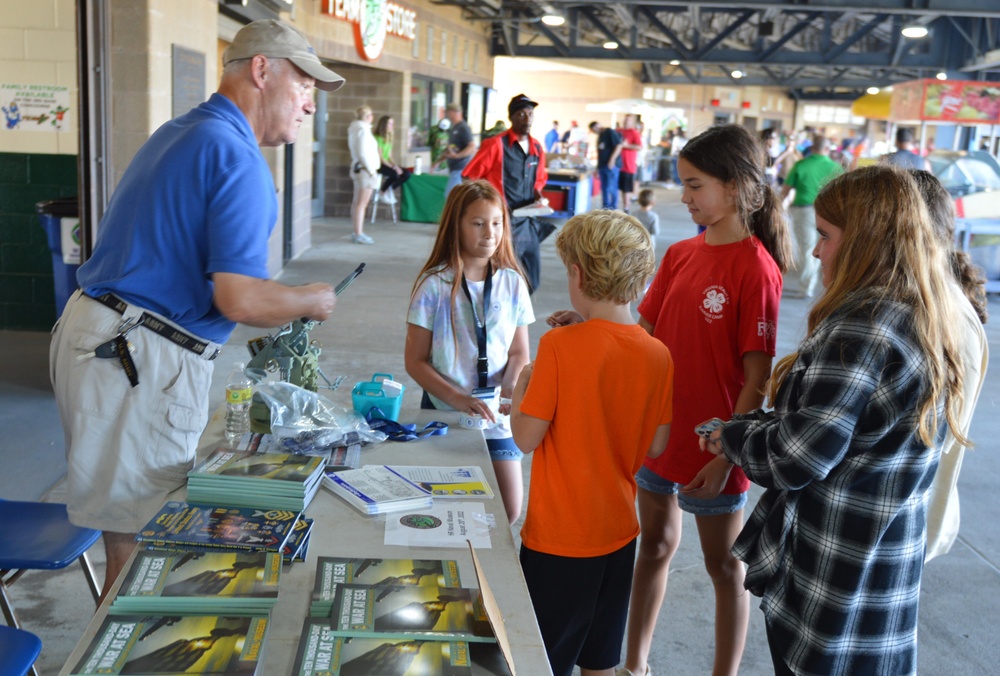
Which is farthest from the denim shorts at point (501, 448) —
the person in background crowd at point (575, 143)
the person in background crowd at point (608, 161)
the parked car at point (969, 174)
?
the person in background crowd at point (575, 143)

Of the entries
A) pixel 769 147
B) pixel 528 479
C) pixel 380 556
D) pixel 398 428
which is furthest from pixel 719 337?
pixel 769 147

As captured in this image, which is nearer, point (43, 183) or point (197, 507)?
point (197, 507)

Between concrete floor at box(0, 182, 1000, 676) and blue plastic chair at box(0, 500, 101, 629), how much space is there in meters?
0.47

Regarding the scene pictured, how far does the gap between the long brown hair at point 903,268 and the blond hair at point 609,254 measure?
388 millimetres

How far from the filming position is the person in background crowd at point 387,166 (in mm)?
12312

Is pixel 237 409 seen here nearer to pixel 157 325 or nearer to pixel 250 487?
pixel 157 325

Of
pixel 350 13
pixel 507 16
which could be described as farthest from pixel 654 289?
pixel 507 16

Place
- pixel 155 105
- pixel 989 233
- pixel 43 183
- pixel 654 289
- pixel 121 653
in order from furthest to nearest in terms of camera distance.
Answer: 1. pixel 989 233
2. pixel 43 183
3. pixel 155 105
4. pixel 654 289
5. pixel 121 653

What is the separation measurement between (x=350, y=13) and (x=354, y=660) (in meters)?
10.9

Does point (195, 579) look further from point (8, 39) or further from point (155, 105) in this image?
point (8, 39)

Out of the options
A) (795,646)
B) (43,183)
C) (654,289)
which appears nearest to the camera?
(795,646)

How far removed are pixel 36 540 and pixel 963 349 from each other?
219 centimetres

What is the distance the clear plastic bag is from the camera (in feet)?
7.30

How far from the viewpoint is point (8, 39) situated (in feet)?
18.5
